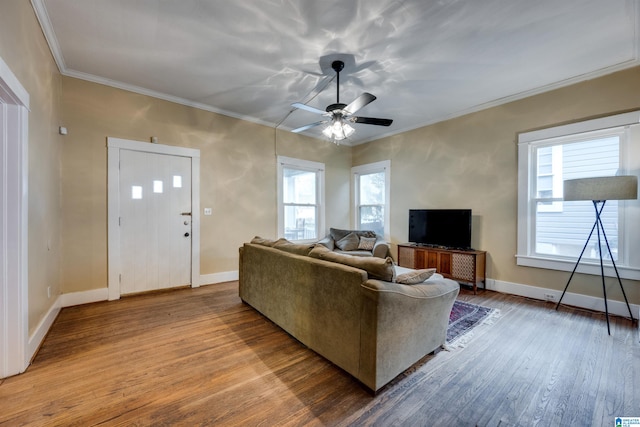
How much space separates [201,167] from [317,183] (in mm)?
2409

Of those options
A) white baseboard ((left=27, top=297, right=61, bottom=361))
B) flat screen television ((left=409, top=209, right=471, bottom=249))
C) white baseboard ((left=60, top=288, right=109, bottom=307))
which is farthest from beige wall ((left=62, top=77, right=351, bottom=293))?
flat screen television ((left=409, top=209, right=471, bottom=249))

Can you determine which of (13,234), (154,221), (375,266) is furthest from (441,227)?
(13,234)

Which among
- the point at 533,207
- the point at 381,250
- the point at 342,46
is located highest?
the point at 342,46

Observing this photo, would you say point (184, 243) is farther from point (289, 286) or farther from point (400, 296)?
point (400, 296)

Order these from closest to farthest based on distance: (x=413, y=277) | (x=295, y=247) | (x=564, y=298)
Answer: (x=413, y=277) < (x=295, y=247) < (x=564, y=298)

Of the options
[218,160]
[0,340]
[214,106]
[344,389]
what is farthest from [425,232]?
[0,340]

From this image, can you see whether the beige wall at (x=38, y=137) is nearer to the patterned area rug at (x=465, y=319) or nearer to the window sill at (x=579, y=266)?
the patterned area rug at (x=465, y=319)

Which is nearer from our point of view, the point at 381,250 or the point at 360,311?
the point at 360,311

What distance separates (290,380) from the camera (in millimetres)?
1850

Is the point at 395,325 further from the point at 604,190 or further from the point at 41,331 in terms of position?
the point at 41,331

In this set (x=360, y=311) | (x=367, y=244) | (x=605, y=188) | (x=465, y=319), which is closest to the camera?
(x=360, y=311)

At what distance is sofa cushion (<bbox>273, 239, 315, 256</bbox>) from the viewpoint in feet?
7.95

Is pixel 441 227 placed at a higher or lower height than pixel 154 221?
lower

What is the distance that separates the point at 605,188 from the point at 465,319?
6.46 feet
